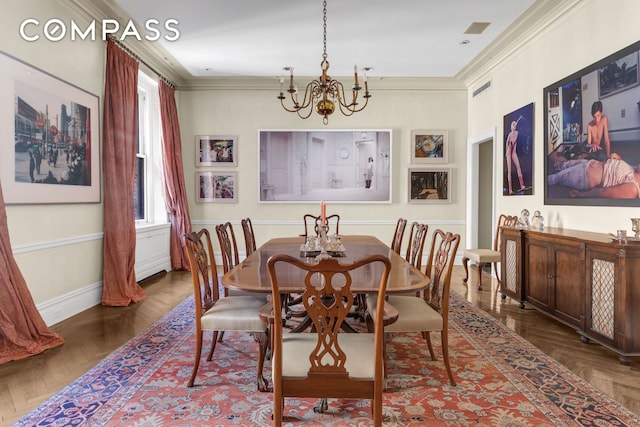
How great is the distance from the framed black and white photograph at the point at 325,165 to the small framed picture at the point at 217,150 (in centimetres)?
50

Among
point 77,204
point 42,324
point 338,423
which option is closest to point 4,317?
point 42,324

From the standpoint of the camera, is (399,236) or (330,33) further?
(330,33)

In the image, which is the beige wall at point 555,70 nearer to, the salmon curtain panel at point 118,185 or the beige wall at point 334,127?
the beige wall at point 334,127

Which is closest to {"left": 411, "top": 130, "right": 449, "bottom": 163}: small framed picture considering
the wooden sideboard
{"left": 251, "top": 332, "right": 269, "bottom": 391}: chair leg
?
the wooden sideboard

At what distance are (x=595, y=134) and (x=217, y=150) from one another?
574 centimetres

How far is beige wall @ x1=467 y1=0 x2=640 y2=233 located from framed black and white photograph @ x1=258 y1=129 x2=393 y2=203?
1.88 meters

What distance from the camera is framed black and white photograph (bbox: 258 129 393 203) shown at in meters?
7.36

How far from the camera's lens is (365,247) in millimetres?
3873

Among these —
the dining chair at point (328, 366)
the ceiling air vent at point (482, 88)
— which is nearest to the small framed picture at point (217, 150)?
the ceiling air vent at point (482, 88)

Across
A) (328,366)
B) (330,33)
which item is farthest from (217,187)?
(328,366)

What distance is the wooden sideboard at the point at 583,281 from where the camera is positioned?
2.94 m

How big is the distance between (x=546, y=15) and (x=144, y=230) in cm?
581

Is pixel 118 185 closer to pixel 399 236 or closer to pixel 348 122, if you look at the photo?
pixel 399 236

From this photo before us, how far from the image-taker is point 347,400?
249 cm
